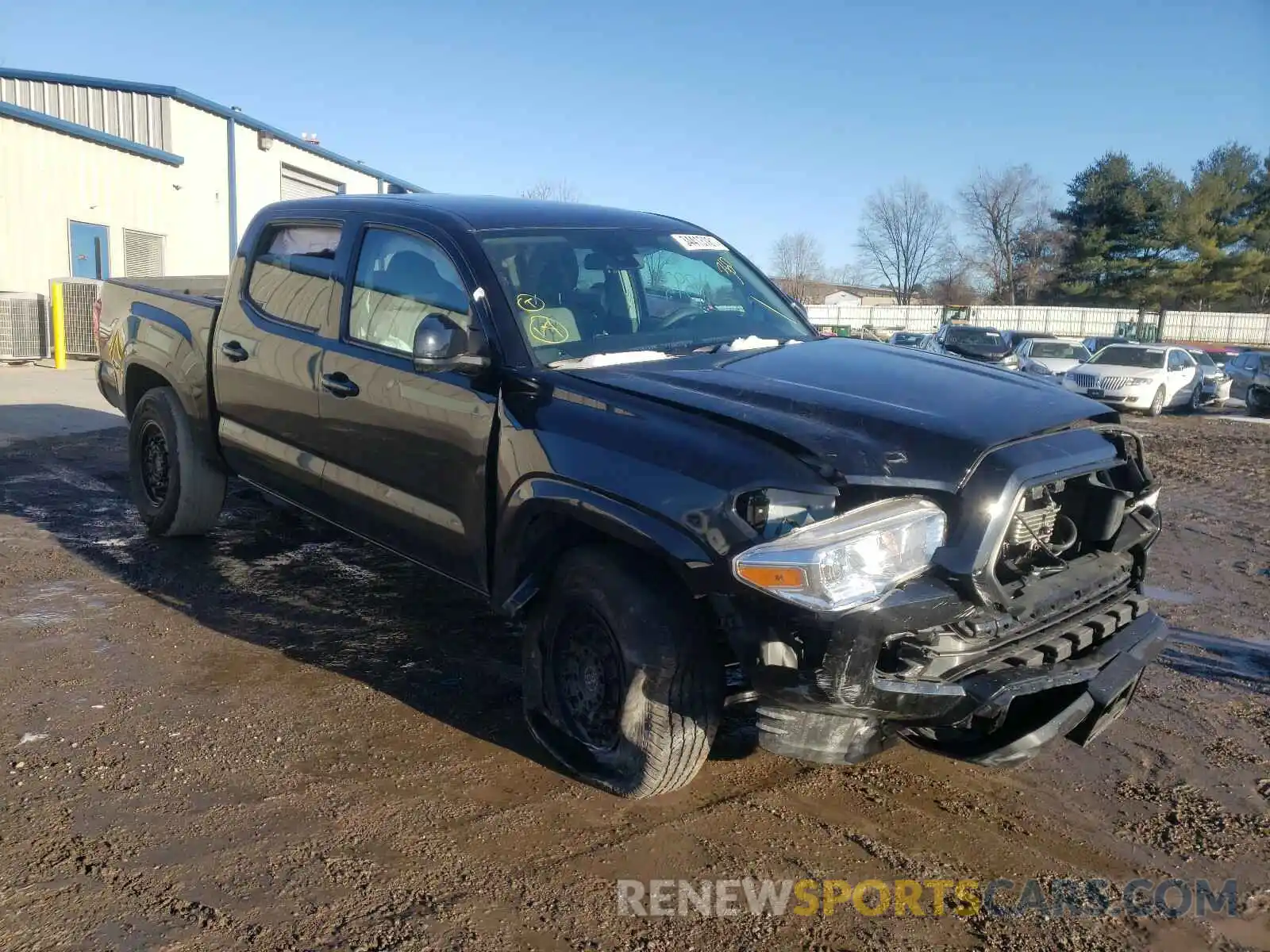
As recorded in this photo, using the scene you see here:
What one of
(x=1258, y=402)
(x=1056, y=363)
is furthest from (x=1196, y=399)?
(x=1056, y=363)

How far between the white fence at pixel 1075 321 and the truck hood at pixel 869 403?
45.0m

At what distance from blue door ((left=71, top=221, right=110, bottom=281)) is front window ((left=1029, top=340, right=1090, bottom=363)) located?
816 inches

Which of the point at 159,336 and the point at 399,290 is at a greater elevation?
the point at 399,290

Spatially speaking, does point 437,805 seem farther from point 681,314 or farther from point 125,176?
point 125,176

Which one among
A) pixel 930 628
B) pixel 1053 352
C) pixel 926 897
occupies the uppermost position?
pixel 1053 352

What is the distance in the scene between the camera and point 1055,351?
25531 mm

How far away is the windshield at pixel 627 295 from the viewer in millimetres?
3824

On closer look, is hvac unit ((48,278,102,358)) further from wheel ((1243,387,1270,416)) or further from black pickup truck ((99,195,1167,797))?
wheel ((1243,387,1270,416))

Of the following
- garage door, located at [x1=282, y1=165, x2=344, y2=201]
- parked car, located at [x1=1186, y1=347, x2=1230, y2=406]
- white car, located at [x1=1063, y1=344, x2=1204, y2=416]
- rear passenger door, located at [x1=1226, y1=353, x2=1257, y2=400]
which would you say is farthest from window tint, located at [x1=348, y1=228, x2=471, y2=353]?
rear passenger door, located at [x1=1226, y1=353, x2=1257, y2=400]

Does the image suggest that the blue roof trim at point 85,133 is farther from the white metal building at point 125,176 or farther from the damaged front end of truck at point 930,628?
the damaged front end of truck at point 930,628

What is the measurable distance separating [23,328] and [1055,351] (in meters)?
22.1

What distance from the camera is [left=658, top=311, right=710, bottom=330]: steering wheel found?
4.09 metres

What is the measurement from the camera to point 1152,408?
2039 centimetres

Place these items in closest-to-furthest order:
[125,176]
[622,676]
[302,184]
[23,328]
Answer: [622,676], [23,328], [125,176], [302,184]
